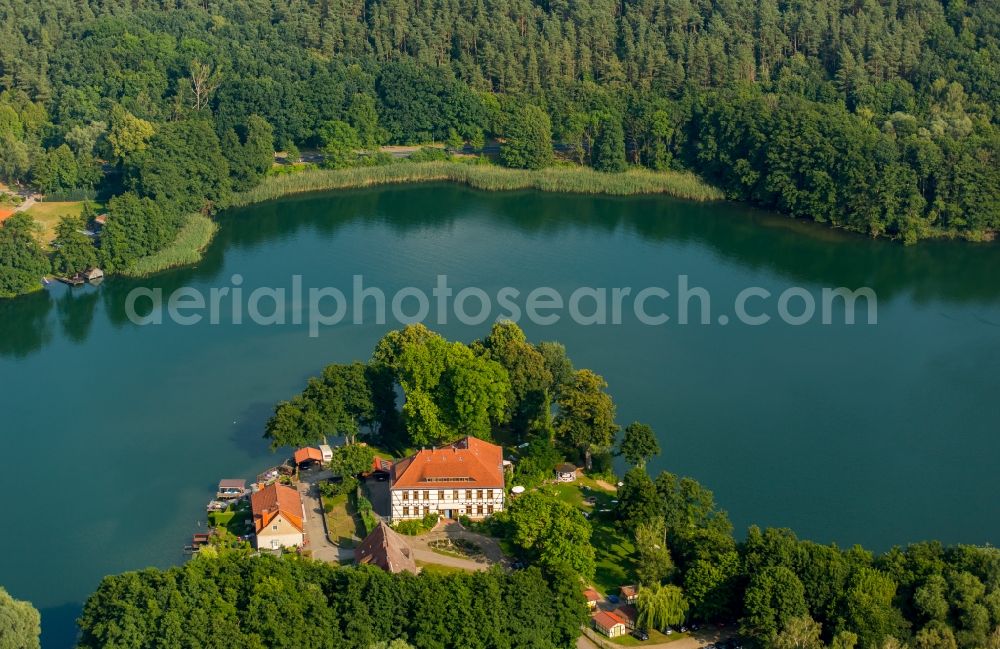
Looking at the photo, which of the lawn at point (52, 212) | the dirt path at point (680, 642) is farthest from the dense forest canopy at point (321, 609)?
the lawn at point (52, 212)

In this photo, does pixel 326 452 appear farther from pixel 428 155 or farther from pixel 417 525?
pixel 428 155

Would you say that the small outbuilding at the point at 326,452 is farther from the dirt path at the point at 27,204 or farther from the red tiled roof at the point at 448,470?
the dirt path at the point at 27,204

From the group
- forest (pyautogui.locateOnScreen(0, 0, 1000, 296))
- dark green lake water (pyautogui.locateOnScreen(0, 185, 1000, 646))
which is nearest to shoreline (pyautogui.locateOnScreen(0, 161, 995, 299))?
forest (pyautogui.locateOnScreen(0, 0, 1000, 296))

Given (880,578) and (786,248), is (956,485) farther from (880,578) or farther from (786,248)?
(786,248)

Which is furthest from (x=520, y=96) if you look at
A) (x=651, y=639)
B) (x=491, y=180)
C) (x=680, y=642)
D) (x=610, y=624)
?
(x=680, y=642)

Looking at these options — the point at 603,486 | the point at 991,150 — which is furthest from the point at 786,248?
the point at 603,486

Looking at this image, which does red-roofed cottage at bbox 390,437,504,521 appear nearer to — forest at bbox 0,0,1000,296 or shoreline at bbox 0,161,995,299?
forest at bbox 0,0,1000,296

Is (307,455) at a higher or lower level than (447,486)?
lower
